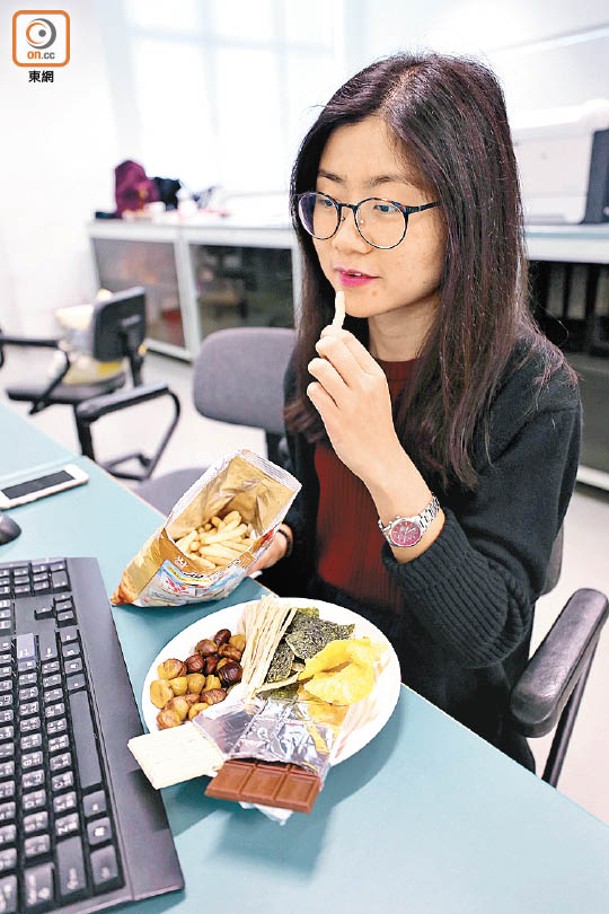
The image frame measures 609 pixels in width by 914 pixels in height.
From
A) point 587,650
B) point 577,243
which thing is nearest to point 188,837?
point 587,650

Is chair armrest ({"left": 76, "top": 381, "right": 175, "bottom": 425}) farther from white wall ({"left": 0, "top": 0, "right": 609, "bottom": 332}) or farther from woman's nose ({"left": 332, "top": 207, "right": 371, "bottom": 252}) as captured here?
white wall ({"left": 0, "top": 0, "right": 609, "bottom": 332})

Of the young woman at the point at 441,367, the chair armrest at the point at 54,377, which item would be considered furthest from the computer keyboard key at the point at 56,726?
the chair armrest at the point at 54,377

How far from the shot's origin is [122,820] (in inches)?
20.8

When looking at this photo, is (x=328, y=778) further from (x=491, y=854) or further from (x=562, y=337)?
(x=562, y=337)

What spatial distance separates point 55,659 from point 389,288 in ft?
1.86

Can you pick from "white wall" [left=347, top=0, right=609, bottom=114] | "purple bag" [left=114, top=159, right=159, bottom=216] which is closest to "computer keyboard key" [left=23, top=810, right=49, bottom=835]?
"white wall" [left=347, top=0, right=609, bottom=114]

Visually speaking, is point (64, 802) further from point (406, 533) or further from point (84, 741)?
point (406, 533)

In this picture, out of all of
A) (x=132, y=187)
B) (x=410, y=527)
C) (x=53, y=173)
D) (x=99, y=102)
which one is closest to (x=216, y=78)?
(x=99, y=102)

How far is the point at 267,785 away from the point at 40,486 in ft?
2.66

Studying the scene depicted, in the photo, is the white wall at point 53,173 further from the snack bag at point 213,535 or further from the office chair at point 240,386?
the snack bag at point 213,535

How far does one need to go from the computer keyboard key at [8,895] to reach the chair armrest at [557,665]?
20.8 inches

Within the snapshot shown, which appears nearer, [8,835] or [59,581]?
[8,835]

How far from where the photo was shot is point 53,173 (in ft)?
15.5

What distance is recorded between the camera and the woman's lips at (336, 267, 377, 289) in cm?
77
